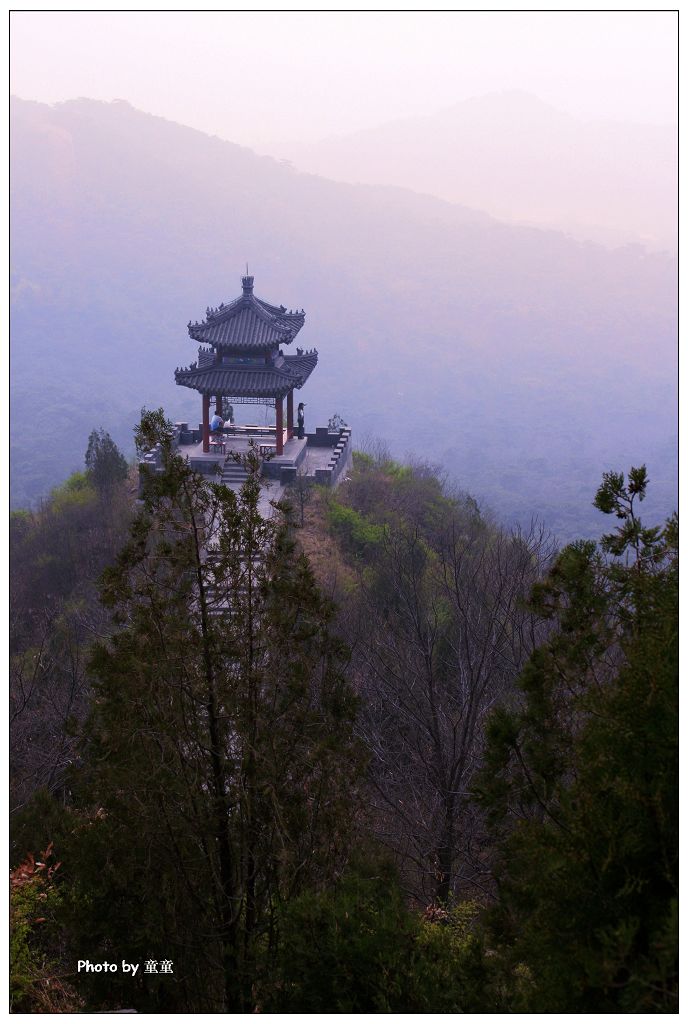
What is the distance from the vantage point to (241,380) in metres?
19.6

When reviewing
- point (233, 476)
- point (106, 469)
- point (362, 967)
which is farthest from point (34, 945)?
point (106, 469)

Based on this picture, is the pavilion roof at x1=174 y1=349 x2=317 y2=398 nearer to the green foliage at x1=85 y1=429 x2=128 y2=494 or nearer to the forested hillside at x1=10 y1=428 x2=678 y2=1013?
the green foliage at x1=85 y1=429 x2=128 y2=494

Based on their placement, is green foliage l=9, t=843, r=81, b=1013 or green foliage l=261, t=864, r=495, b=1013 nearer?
green foliage l=261, t=864, r=495, b=1013

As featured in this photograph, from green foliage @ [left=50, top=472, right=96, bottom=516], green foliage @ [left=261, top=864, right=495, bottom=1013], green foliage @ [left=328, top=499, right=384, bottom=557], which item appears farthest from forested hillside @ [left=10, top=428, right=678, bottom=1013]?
green foliage @ [left=50, top=472, right=96, bottom=516]

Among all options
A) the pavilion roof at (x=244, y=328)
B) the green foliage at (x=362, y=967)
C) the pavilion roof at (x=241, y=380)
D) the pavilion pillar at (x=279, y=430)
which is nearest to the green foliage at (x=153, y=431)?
the green foliage at (x=362, y=967)

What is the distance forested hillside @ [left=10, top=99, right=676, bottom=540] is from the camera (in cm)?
7856

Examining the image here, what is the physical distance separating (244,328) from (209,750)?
16567mm

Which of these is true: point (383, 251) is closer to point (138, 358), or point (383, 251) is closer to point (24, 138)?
point (138, 358)

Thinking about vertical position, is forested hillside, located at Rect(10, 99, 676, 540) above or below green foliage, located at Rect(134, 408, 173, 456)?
above

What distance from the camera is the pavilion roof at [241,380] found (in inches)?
759

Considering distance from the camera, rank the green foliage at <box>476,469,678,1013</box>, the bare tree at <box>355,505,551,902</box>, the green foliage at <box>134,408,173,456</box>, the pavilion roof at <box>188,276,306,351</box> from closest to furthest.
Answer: the green foliage at <box>476,469,678,1013</box> → the green foliage at <box>134,408,173,456</box> → the bare tree at <box>355,505,551,902</box> → the pavilion roof at <box>188,276,306,351</box>

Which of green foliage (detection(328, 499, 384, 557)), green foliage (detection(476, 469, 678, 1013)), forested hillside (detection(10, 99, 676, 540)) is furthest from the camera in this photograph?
forested hillside (detection(10, 99, 676, 540))

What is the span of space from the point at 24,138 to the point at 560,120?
5709 cm

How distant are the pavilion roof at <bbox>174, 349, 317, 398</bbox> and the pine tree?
1520 centimetres
